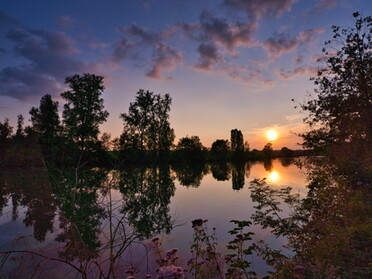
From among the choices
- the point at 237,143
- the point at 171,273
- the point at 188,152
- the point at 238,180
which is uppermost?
the point at 237,143

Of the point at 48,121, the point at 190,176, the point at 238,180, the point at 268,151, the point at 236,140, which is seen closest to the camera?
the point at 238,180

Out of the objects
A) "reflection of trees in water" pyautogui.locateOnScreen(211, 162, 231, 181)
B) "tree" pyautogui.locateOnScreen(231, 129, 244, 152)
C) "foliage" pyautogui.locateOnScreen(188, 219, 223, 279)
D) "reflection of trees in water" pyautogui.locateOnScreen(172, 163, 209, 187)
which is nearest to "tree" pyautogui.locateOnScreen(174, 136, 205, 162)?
"tree" pyautogui.locateOnScreen(231, 129, 244, 152)

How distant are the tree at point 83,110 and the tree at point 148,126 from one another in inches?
545

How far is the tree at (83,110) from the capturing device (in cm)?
4203

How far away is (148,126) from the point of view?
59.7 metres

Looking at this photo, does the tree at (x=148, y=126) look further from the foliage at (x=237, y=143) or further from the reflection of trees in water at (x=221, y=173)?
the foliage at (x=237, y=143)

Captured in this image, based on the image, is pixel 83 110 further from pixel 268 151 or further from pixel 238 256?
pixel 268 151

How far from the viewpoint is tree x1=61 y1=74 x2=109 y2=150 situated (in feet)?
138

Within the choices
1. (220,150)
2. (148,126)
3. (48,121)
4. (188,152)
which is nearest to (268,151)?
Answer: (220,150)

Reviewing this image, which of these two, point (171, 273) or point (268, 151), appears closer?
point (171, 273)

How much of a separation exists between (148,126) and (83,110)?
62.9 feet

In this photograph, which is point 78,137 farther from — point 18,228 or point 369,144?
point 369,144

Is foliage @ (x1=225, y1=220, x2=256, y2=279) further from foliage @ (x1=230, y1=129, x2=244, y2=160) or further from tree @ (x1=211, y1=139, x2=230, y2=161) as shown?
tree @ (x1=211, y1=139, x2=230, y2=161)

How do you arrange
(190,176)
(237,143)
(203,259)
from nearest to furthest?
(203,259), (190,176), (237,143)
